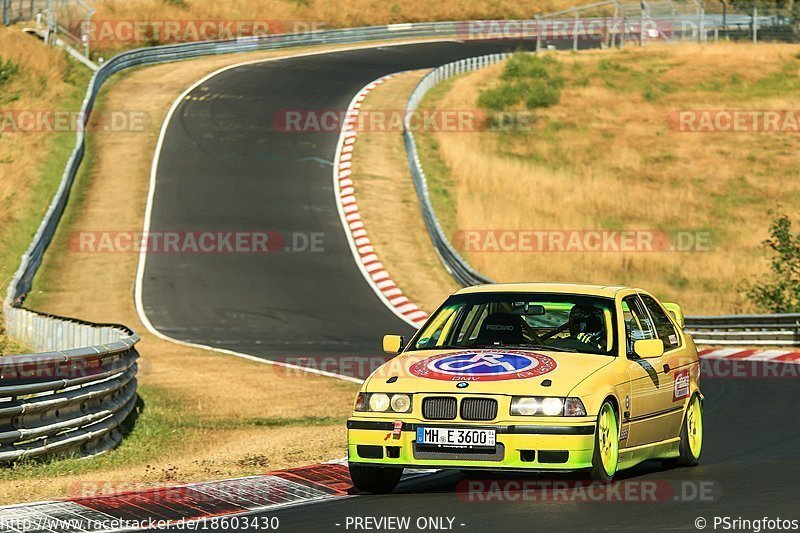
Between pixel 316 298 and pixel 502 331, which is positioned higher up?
pixel 502 331

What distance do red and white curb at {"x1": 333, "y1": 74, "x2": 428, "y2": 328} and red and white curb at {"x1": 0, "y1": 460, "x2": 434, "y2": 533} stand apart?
17.4 meters

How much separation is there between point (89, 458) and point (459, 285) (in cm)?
2078

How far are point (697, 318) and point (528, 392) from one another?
17.3m

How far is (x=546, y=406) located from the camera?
30.0ft

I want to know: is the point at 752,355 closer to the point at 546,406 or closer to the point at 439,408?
the point at 546,406

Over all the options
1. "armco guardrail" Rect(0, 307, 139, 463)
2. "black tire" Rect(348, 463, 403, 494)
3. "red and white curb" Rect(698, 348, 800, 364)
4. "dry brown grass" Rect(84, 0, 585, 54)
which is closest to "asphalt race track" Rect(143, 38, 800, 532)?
"black tire" Rect(348, 463, 403, 494)

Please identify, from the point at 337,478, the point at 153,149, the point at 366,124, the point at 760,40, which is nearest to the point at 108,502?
the point at 337,478

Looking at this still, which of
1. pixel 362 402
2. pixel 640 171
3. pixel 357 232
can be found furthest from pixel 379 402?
pixel 640 171

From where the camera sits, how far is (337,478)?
34.4 feet

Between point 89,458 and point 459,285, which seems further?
point 459,285

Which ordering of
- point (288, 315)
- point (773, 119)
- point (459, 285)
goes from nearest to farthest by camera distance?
point (288, 315)
point (459, 285)
point (773, 119)

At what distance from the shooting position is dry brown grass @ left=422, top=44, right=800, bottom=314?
3538 cm

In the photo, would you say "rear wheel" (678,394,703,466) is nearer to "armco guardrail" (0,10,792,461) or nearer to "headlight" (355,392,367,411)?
"headlight" (355,392,367,411)

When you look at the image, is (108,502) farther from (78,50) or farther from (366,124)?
(78,50)
